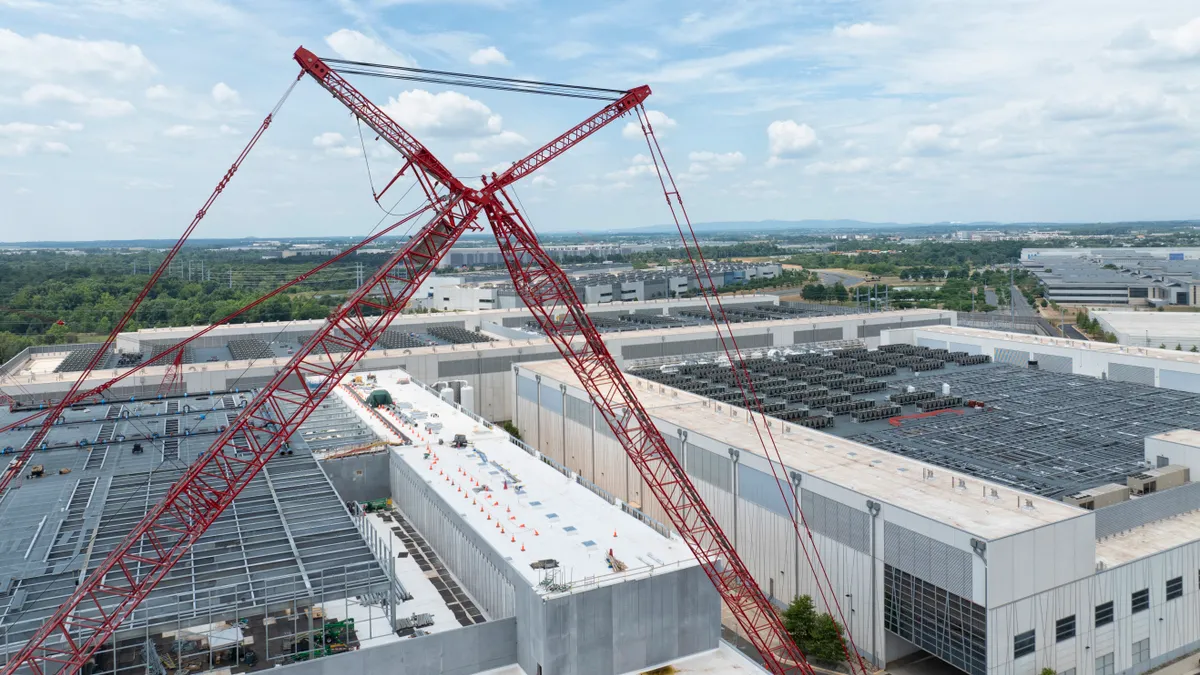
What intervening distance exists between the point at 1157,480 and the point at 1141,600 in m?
5.00

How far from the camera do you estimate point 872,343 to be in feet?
227

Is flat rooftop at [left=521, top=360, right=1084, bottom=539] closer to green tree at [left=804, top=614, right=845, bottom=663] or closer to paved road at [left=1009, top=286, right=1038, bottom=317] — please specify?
green tree at [left=804, top=614, right=845, bottom=663]

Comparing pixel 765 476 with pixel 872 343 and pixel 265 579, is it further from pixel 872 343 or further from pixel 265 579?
pixel 872 343

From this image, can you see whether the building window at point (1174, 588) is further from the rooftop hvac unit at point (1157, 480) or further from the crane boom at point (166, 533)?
the crane boom at point (166, 533)

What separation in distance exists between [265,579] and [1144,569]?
2527 cm

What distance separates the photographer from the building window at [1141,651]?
84.0 feet

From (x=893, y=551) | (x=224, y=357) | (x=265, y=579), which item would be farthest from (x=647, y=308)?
(x=265, y=579)

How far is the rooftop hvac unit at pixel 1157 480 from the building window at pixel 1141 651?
5143 millimetres

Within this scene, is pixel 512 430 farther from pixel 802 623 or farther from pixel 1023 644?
pixel 1023 644

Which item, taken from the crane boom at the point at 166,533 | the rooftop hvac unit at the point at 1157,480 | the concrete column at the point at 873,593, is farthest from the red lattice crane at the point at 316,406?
the rooftop hvac unit at the point at 1157,480

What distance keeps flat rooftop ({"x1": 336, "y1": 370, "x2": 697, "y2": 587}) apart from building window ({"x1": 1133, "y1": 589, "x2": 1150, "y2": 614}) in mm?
13892

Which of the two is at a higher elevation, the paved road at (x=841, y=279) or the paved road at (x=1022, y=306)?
the paved road at (x=841, y=279)

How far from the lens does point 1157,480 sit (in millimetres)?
28391

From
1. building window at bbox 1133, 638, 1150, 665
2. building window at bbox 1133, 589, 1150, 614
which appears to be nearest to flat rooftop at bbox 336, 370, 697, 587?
building window at bbox 1133, 589, 1150, 614
